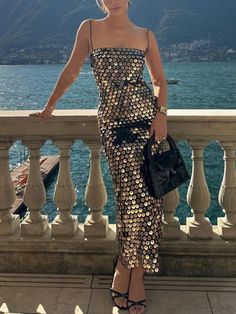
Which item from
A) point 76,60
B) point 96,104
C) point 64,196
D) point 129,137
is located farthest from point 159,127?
point 96,104

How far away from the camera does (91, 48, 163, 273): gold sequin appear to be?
3.16 m

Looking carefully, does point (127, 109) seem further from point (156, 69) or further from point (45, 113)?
point (45, 113)

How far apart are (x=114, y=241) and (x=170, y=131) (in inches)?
43.6

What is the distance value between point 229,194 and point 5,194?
1988 mm

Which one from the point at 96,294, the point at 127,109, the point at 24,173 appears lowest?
the point at 24,173

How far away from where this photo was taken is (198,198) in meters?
3.81

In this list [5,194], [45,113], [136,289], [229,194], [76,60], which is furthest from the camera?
[5,194]

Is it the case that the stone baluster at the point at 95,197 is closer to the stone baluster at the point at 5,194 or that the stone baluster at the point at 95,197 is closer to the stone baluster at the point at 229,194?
the stone baluster at the point at 5,194

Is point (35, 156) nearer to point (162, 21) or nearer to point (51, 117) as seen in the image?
point (51, 117)

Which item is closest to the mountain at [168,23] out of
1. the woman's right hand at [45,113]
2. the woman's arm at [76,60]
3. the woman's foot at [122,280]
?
the woman's right hand at [45,113]

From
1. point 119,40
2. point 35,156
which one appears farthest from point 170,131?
point 35,156

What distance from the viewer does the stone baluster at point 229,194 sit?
371 cm

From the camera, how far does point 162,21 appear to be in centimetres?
18275

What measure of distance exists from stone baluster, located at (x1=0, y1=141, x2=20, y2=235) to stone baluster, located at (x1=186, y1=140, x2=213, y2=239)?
5.28 feet
